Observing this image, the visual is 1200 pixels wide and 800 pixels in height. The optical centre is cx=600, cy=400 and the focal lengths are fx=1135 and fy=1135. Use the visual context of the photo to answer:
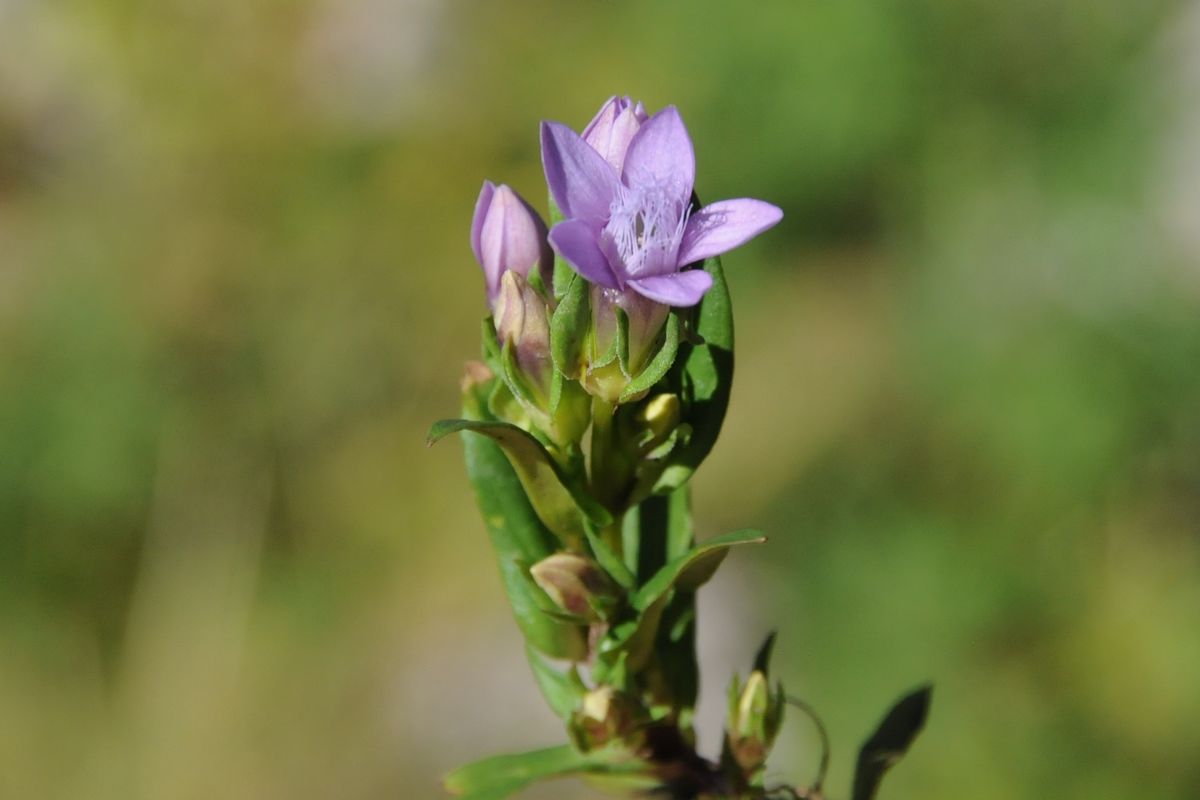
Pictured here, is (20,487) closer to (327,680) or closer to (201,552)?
(201,552)

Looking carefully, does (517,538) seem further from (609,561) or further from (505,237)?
(505,237)

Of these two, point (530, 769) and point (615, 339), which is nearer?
point (615, 339)

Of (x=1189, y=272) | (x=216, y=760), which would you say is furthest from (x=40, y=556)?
(x=1189, y=272)

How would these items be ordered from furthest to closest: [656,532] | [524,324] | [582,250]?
1. [656,532]
2. [524,324]
3. [582,250]

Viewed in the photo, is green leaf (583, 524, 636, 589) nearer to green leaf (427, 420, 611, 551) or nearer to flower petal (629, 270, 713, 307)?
green leaf (427, 420, 611, 551)

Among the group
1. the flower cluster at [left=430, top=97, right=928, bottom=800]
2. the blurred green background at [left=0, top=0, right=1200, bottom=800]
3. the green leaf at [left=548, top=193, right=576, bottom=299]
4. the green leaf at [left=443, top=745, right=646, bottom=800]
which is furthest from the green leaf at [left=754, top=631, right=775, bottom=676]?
the blurred green background at [left=0, top=0, right=1200, bottom=800]

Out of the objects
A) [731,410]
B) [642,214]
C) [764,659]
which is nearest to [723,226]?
[642,214]
